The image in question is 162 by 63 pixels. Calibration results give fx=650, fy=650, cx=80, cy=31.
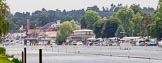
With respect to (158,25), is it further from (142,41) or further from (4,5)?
(4,5)

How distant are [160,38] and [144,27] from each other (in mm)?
36868

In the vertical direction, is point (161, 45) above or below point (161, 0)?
below

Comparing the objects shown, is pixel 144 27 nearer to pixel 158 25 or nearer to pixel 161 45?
pixel 158 25

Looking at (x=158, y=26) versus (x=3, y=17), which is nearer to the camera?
(x=3, y=17)

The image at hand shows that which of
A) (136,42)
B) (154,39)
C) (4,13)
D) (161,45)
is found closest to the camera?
(4,13)

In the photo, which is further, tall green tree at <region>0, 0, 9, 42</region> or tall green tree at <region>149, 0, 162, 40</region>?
tall green tree at <region>149, 0, 162, 40</region>

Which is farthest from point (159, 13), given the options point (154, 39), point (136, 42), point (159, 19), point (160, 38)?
point (136, 42)

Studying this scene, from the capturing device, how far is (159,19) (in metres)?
150

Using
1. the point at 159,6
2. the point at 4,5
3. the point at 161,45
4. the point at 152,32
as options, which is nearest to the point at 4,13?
the point at 4,5

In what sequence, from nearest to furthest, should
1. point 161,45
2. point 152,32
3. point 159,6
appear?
point 161,45
point 159,6
point 152,32

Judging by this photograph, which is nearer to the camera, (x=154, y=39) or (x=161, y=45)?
(x=161, y=45)

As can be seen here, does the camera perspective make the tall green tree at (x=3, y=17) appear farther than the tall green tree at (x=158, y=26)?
No

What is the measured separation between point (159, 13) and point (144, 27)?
47.9 metres

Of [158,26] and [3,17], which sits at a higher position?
[158,26]
